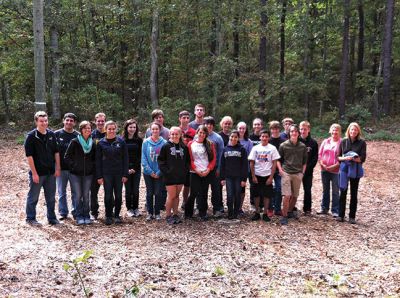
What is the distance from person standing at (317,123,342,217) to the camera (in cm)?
760

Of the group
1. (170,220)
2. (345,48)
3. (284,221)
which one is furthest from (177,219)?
(345,48)

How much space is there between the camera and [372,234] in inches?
272

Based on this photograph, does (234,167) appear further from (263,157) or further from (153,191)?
(153,191)

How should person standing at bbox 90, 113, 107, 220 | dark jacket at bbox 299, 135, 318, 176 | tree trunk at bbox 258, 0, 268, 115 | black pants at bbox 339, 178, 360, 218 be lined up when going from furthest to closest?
tree trunk at bbox 258, 0, 268, 115, dark jacket at bbox 299, 135, 318, 176, black pants at bbox 339, 178, 360, 218, person standing at bbox 90, 113, 107, 220

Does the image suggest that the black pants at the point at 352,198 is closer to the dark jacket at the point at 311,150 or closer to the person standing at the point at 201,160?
the dark jacket at the point at 311,150

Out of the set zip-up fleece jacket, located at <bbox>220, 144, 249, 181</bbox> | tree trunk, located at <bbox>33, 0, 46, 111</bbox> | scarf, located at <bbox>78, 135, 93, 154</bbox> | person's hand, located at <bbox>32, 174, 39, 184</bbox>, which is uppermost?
tree trunk, located at <bbox>33, 0, 46, 111</bbox>

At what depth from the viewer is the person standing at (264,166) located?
283 inches

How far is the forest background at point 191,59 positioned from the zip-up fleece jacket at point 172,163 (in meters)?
11.7

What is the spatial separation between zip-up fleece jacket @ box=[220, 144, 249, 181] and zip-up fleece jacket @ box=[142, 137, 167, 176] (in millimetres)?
1229

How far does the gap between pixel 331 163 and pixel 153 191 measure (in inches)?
136

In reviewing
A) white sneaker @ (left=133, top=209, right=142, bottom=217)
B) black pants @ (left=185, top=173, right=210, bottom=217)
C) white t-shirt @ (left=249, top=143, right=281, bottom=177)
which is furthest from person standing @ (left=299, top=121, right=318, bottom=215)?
white sneaker @ (left=133, top=209, right=142, bottom=217)

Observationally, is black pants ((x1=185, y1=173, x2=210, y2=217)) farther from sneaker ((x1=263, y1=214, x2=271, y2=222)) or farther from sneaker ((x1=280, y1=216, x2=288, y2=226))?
sneaker ((x1=280, y1=216, x2=288, y2=226))

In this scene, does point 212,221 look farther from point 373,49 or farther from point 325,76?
point 373,49

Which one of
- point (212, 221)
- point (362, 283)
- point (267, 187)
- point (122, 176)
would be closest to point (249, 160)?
point (267, 187)
